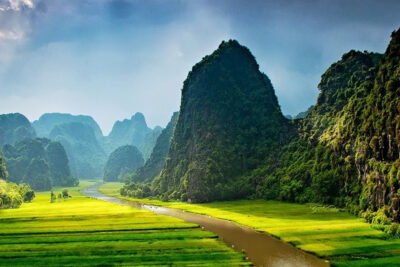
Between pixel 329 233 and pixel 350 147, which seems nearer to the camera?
pixel 329 233

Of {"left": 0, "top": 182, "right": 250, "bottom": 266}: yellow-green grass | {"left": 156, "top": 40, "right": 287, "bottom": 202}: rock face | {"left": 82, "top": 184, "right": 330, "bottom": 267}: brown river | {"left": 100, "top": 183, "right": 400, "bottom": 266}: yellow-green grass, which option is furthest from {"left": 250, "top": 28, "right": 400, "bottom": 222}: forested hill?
{"left": 0, "top": 182, "right": 250, "bottom": 266}: yellow-green grass

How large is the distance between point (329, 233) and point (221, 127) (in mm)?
78762

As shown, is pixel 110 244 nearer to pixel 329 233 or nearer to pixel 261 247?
pixel 261 247

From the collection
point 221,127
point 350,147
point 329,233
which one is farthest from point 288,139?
point 329,233

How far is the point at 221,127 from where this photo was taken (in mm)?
120188

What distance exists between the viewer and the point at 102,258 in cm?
3534

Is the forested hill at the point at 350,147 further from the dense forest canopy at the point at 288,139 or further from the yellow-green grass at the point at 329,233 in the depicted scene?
the yellow-green grass at the point at 329,233

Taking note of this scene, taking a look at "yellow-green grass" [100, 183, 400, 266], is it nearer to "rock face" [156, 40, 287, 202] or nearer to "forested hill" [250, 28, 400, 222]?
"forested hill" [250, 28, 400, 222]

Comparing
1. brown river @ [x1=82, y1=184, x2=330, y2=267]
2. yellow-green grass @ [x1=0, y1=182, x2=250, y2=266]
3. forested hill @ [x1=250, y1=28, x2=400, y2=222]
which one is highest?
forested hill @ [x1=250, y1=28, x2=400, y2=222]

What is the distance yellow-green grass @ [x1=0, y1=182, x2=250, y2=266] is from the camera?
113 feet

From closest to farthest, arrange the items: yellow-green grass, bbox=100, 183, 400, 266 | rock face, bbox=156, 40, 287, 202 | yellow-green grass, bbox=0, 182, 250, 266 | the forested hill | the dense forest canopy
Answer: yellow-green grass, bbox=100, 183, 400, 266 < yellow-green grass, bbox=0, 182, 250, 266 < the forested hill < the dense forest canopy < rock face, bbox=156, 40, 287, 202

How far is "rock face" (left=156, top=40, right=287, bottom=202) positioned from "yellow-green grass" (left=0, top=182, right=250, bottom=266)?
44.4m

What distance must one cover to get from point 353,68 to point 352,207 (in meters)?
55.9

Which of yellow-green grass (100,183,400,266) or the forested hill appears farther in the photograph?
the forested hill
